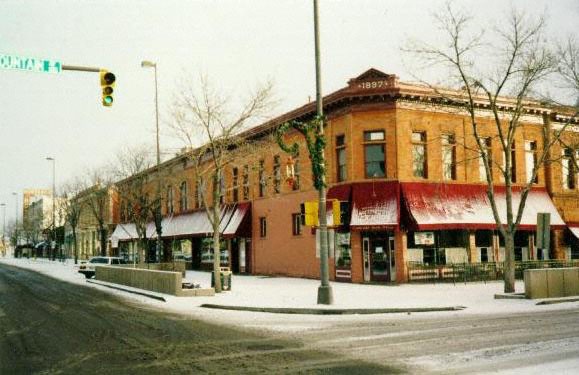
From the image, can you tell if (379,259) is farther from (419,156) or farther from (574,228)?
(574,228)

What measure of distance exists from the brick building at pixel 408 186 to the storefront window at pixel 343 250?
0.07m

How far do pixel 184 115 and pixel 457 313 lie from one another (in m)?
15.0

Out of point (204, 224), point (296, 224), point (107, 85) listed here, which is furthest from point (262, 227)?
point (107, 85)

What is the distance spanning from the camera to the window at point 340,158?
96.6ft

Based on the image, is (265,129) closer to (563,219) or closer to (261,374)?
(563,219)

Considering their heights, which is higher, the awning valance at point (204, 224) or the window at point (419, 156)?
the window at point (419, 156)

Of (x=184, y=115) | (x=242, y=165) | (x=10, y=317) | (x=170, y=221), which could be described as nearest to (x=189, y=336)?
(x=10, y=317)

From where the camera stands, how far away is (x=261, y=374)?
868cm

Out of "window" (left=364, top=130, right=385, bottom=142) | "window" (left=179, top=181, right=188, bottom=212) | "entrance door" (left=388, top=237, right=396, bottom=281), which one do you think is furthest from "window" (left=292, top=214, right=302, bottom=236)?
"window" (left=179, top=181, right=188, bottom=212)

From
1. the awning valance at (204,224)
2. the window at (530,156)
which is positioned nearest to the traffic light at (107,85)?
the awning valance at (204,224)

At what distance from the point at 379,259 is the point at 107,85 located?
Result: 58.3ft

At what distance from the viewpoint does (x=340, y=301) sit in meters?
19.6

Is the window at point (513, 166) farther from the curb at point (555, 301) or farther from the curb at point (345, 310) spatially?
the curb at point (345, 310)

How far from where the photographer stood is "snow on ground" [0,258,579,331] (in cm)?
1584
